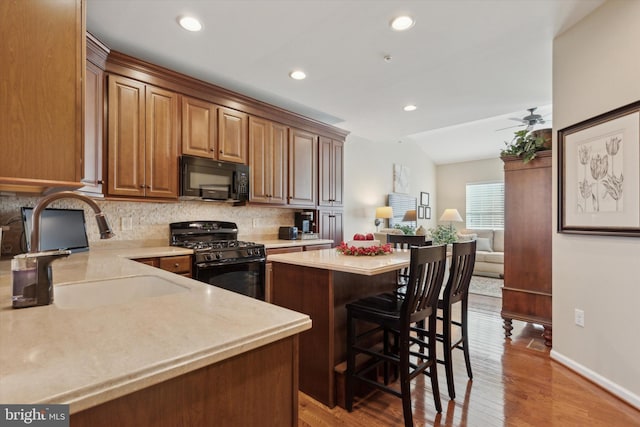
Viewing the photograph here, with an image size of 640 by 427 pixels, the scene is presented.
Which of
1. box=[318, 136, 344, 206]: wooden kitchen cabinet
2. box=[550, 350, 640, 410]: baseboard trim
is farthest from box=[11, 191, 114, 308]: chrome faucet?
box=[318, 136, 344, 206]: wooden kitchen cabinet

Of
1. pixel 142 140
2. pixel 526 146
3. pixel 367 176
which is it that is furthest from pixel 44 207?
pixel 367 176

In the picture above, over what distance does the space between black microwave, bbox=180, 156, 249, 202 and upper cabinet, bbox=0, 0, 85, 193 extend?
73.7 inches

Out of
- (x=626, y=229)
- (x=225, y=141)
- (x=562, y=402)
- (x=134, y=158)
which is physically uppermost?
(x=225, y=141)

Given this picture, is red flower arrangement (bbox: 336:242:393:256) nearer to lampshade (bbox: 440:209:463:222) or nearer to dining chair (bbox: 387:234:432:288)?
dining chair (bbox: 387:234:432:288)

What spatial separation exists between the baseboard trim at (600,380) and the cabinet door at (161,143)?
11.8ft

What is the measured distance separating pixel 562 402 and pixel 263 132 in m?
3.51

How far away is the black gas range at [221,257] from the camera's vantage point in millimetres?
2811

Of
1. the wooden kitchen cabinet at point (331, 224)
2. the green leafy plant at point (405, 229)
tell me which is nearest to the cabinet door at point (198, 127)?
the wooden kitchen cabinet at point (331, 224)

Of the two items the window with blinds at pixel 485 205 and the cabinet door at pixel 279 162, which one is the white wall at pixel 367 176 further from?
the cabinet door at pixel 279 162

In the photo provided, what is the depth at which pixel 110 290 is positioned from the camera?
1.46 meters

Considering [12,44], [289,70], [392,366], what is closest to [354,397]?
[392,366]

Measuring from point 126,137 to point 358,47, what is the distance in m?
2.06

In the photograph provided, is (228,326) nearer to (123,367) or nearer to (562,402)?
(123,367)

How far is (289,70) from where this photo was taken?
302 cm
